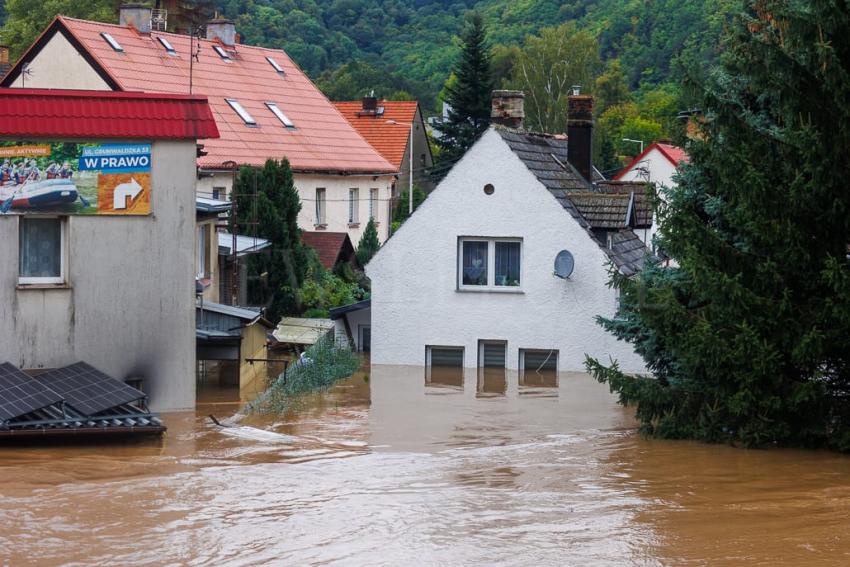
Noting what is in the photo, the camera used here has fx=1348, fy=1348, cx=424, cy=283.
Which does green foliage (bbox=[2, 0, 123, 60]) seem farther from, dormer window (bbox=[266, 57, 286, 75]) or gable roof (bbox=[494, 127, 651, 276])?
gable roof (bbox=[494, 127, 651, 276])

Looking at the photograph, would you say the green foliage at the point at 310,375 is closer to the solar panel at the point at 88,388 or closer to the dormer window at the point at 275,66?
the solar panel at the point at 88,388

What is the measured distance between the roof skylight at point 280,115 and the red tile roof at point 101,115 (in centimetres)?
2522

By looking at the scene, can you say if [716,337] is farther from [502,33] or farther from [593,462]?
[502,33]

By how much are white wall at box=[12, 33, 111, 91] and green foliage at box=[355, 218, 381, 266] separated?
9583mm

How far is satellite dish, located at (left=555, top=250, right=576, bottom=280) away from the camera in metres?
27.8

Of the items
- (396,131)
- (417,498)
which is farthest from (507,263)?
(396,131)

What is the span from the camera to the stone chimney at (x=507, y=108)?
107 ft

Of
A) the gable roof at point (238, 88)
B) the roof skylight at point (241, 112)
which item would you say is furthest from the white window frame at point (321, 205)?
the roof skylight at point (241, 112)

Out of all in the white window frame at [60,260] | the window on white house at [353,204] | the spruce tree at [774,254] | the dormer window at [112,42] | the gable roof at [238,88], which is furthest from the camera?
the window on white house at [353,204]

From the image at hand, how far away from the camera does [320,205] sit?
45.8 m

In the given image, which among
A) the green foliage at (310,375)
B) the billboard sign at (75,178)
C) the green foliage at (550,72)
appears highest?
the green foliage at (550,72)

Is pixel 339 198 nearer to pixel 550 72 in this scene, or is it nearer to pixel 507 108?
pixel 507 108

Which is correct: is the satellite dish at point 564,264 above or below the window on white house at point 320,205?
below

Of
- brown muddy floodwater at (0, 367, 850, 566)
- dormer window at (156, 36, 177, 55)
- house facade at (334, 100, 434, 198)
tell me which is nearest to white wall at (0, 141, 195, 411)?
brown muddy floodwater at (0, 367, 850, 566)
